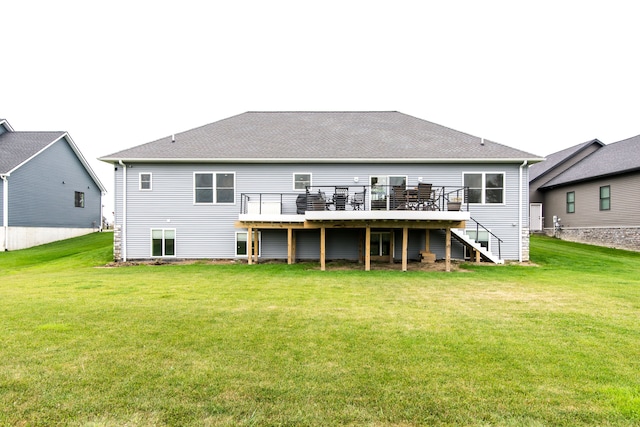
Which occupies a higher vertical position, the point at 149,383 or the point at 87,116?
the point at 87,116

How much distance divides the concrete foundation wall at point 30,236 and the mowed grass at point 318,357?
13.6 metres

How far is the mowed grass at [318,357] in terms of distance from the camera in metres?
2.97

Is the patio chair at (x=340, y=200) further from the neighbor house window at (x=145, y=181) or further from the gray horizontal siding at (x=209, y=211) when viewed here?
the neighbor house window at (x=145, y=181)

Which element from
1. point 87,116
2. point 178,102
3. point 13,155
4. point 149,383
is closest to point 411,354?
point 149,383

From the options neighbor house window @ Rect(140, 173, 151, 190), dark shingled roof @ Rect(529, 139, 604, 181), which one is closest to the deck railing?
neighbor house window @ Rect(140, 173, 151, 190)

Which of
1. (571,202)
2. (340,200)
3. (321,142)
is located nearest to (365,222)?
(340,200)

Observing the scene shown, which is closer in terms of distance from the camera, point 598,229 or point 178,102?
point 598,229

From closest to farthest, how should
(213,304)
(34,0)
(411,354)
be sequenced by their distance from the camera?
(411,354)
(213,304)
(34,0)

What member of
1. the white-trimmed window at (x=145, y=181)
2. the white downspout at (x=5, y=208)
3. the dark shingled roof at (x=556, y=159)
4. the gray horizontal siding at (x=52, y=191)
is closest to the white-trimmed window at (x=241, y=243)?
the white-trimmed window at (x=145, y=181)

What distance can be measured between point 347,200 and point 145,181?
8.27 m

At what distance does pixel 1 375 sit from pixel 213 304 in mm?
3461

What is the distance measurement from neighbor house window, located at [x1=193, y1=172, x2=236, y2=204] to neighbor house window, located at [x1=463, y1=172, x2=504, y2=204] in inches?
372

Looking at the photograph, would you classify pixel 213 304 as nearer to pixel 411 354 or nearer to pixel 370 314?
pixel 370 314

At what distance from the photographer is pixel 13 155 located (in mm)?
20031
